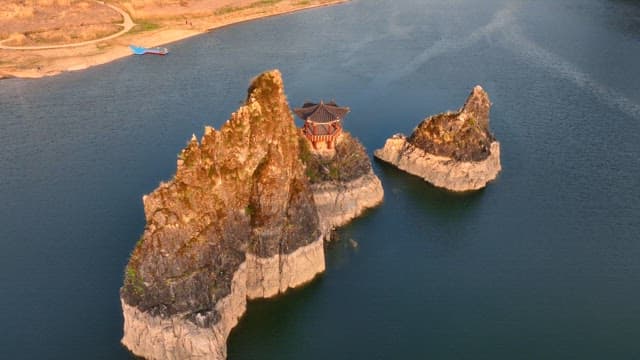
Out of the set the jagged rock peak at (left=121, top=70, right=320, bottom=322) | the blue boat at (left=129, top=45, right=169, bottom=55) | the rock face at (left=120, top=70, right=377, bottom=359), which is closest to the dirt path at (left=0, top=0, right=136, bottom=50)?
the blue boat at (left=129, top=45, right=169, bottom=55)

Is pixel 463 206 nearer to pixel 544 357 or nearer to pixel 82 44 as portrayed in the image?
pixel 544 357

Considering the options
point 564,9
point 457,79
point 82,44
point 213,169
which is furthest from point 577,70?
point 82,44

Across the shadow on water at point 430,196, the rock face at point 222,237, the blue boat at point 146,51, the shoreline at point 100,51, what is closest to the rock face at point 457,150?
the shadow on water at point 430,196

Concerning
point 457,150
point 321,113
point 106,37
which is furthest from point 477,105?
point 106,37

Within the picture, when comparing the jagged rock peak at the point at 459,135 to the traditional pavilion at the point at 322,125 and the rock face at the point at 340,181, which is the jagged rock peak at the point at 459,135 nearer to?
the rock face at the point at 340,181

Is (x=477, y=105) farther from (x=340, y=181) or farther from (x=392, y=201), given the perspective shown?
(x=340, y=181)

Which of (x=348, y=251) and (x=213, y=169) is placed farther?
(x=348, y=251)

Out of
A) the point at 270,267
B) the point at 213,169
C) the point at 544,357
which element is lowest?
the point at 544,357
